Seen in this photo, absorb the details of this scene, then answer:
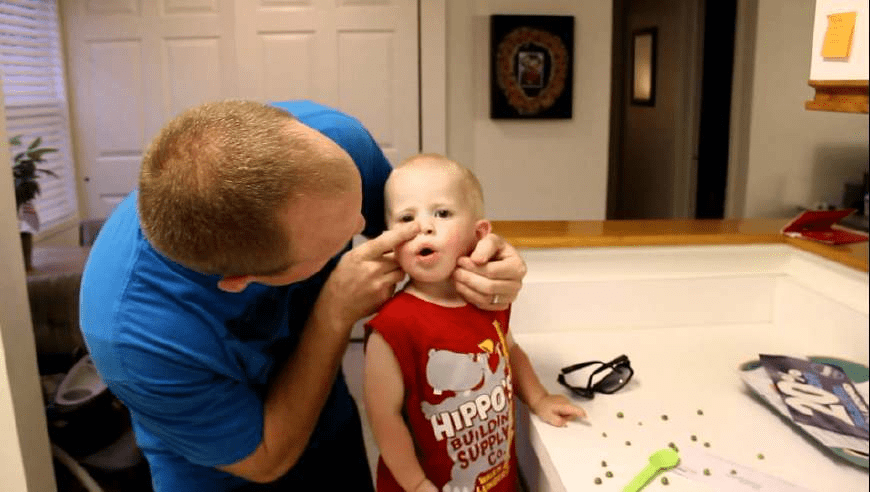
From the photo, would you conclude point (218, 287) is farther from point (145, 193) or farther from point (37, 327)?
point (37, 327)

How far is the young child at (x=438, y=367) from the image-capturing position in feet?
3.06

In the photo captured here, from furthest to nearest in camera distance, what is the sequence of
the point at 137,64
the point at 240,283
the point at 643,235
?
1. the point at 137,64
2. the point at 643,235
3. the point at 240,283

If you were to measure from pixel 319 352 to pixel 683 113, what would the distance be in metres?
3.68

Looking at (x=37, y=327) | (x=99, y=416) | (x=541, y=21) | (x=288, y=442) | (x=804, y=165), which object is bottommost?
(x=99, y=416)

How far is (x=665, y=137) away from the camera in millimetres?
4422

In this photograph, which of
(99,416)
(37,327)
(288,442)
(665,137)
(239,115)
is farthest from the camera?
(665,137)

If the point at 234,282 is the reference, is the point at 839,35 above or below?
above

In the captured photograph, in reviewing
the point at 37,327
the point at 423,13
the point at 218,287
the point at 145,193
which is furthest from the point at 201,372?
the point at 423,13

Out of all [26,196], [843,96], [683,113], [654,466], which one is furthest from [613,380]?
[683,113]

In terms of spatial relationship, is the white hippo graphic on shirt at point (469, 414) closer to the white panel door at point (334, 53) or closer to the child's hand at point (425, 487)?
the child's hand at point (425, 487)

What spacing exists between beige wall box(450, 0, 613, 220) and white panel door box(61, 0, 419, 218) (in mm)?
239

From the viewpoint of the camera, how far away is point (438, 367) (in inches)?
36.9

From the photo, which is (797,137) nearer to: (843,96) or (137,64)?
(843,96)

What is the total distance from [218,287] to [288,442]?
0.25 m
